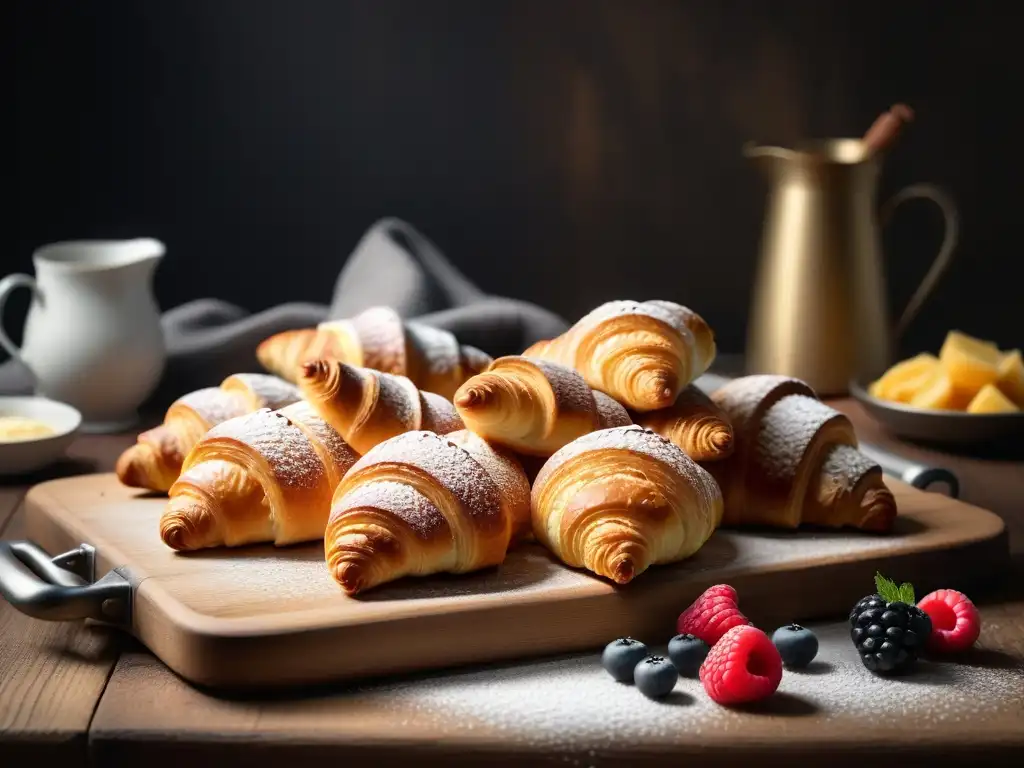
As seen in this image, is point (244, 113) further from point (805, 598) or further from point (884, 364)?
point (805, 598)

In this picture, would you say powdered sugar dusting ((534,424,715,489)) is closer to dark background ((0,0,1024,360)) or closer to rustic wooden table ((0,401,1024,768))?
rustic wooden table ((0,401,1024,768))

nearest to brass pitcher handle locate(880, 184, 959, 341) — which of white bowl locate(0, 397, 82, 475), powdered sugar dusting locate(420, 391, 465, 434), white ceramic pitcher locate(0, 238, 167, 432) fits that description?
powdered sugar dusting locate(420, 391, 465, 434)

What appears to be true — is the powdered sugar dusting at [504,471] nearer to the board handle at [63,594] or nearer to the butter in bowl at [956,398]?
the board handle at [63,594]

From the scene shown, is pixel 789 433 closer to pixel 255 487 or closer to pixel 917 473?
pixel 917 473

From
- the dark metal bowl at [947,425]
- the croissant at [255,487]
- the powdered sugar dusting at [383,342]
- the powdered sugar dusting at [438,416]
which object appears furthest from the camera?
the dark metal bowl at [947,425]

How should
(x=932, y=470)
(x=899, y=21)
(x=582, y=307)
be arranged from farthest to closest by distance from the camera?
(x=582, y=307) < (x=899, y=21) < (x=932, y=470)

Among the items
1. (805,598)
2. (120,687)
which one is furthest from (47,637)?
(805,598)

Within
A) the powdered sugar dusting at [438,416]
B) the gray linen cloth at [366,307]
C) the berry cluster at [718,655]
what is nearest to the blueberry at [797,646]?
the berry cluster at [718,655]
